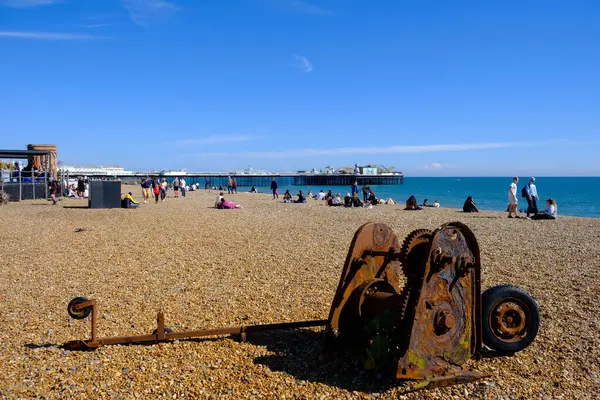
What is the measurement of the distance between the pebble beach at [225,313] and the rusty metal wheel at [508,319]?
203 mm

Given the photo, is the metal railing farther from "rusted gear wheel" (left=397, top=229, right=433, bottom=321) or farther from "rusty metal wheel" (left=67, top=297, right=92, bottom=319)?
"rusted gear wheel" (left=397, top=229, right=433, bottom=321)

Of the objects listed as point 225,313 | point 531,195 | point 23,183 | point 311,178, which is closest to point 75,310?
point 225,313

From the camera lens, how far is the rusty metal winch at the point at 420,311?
4168 millimetres

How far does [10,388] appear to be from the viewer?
427 centimetres

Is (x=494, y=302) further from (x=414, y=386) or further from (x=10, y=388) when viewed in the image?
(x=10, y=388)

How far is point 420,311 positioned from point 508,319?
136 centimetres

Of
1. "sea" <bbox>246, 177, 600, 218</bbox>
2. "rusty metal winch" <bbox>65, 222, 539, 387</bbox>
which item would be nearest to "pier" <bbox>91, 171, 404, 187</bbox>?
"sea" <bbox>246, 177, 600, 218</bbox>

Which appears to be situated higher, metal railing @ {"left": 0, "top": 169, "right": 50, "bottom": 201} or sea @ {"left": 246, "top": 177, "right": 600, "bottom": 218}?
metal railing @ {"left": 0, "top": 169, "right": 50, "bottom": 201}

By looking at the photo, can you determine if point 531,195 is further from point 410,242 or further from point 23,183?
point 23,183

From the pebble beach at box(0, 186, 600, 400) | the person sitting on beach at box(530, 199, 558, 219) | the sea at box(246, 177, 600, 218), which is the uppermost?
the person sitting on beach at box(530, 199, 558, 219)

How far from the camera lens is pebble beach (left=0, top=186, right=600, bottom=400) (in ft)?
14.5

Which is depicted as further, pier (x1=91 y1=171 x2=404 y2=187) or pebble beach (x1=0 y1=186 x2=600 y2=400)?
pier (x1=91 y1=171 x2=404 y2=187)

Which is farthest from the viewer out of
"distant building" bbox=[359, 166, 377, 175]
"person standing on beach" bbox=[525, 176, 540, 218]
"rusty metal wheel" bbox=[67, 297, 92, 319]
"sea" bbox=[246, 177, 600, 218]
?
"distant building" bbox=[359, 166, 377, 175]

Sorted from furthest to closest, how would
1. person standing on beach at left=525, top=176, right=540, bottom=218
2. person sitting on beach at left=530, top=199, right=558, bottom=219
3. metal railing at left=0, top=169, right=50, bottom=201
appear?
metal railing at left=0, top=169, right=50, bottom=201
person sitting on beach at left=530, top=199, right=558, bottom=219
person standing on beach at left=525, top=176, right=540, bottom=218
